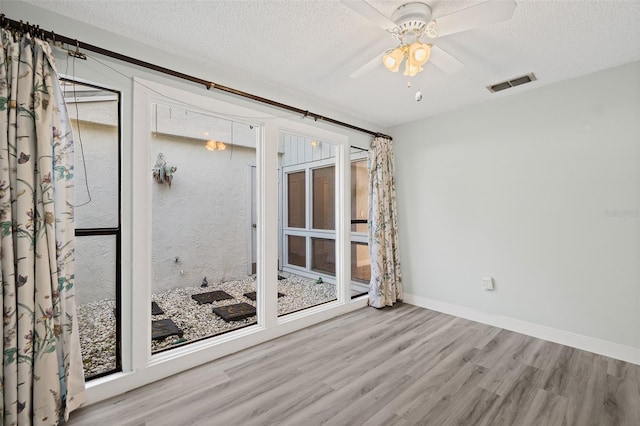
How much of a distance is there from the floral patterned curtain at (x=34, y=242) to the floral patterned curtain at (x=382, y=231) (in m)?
2.91

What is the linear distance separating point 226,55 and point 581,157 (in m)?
3.16

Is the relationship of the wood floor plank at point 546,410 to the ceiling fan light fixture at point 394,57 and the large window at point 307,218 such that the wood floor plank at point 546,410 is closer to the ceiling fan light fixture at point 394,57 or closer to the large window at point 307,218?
the ceiling fan light fixture at point 394,57

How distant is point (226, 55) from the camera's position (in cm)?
224

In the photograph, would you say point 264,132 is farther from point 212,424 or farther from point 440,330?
point 440,330

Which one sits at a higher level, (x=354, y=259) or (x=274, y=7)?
(x=274, y=7)

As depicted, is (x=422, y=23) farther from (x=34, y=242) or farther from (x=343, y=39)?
(x=34, y=242)

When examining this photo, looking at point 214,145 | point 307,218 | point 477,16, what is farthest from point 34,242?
point 307,218

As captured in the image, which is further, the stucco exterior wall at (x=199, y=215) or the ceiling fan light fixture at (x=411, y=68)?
the stucco exterior wall at (x=199, y=215)

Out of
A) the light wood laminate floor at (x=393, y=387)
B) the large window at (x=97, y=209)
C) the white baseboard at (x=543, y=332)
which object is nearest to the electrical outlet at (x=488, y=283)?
the white baseboard at (x=543, y=332)

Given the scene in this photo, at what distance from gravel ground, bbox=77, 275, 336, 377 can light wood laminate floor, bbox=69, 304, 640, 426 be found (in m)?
0.49

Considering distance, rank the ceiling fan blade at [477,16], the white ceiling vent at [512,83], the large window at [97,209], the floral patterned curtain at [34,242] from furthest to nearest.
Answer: the white ceiling vent at [512,83] → the large window at [97,209] → the floral patterned curtain at [34,242] → the ceiling fan blade at [477,16]

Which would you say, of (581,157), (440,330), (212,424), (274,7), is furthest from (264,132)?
(581,157)

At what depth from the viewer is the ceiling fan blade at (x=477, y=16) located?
129cm

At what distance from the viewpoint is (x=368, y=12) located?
1.42 metres
